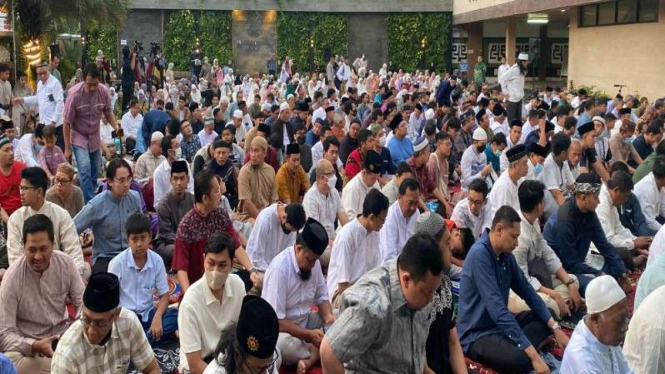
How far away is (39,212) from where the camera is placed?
234 inches

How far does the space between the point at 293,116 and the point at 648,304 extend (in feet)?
32.6

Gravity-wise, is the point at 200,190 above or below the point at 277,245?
above

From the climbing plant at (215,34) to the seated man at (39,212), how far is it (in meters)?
28.4

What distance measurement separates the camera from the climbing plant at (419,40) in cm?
3312

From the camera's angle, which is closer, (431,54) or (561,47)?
(561,47)

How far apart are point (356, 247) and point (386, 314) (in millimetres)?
2696

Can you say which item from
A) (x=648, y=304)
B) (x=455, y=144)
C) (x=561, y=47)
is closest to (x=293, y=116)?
(x=455, y=144)

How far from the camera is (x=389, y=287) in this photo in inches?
130

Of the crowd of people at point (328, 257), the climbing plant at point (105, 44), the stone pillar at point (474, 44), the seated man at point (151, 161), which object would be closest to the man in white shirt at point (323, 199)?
the crowd of people at point (328, 257)

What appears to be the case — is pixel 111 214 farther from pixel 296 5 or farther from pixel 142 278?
pixel 296 5

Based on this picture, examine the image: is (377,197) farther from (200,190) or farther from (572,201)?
(572,201)

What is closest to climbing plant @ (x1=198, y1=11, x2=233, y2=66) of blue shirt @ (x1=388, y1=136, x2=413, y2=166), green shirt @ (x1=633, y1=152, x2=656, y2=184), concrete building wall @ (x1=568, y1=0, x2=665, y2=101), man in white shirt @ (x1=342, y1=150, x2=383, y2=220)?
concrete building wall @ (x1=568, y1=0, x2=665, y2=101)

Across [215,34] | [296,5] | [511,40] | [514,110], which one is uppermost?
[296,5]

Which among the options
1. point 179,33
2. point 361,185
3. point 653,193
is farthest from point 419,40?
→ point 361,185
